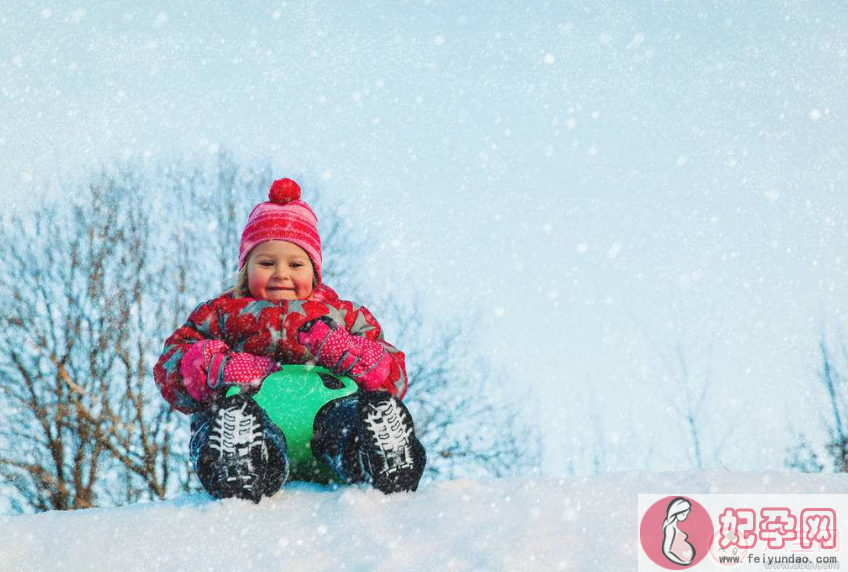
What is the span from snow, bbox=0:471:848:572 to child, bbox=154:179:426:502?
12 centimetres

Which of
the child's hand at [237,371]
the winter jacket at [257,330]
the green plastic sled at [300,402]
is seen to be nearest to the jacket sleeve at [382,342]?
the winter jacket at [257,330]

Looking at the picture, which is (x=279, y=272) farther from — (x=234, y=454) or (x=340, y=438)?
(x=234, y=454)

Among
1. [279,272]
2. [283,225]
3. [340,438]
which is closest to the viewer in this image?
[340,438]

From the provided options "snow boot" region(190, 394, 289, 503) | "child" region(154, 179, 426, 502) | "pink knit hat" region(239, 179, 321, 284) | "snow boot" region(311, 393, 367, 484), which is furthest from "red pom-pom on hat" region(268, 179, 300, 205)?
"snow boot" region(190, 394, 289, 503)

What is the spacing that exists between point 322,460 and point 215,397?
1.63ft

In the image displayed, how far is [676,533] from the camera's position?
208 cm

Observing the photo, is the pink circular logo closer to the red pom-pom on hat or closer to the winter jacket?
the winter jacket

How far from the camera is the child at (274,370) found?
244cm

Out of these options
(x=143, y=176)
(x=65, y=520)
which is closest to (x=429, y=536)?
(x=65, y=520)

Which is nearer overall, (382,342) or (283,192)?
(382,342)

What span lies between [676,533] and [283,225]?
228 centimetres

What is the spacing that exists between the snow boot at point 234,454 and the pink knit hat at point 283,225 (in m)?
1.16

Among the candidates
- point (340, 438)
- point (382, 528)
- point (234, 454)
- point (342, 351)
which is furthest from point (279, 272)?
point (382, 528)

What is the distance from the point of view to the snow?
1.93 meters
